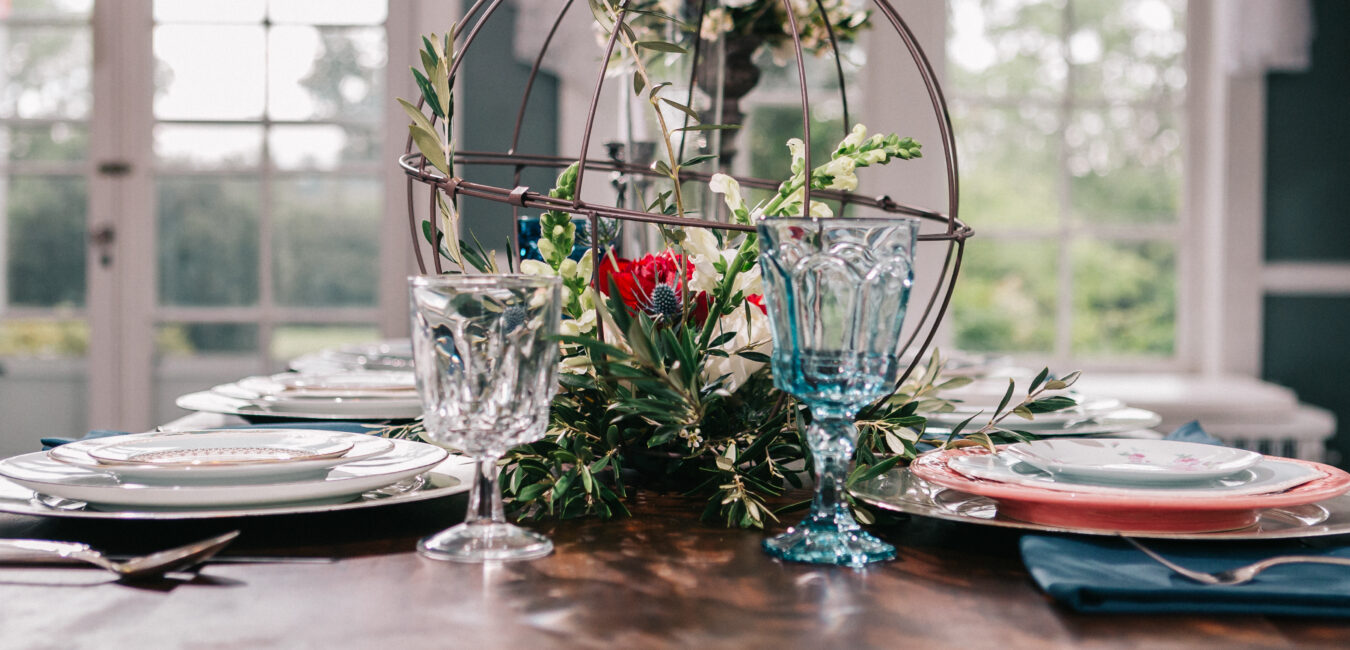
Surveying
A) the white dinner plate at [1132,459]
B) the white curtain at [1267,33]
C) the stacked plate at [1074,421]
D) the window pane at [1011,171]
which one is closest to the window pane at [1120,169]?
the window pane at [1011,171]

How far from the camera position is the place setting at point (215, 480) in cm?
57

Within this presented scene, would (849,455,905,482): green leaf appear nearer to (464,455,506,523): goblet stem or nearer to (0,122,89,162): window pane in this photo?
(464,455,506,523): goblet stem

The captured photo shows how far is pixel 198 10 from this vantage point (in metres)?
3.25

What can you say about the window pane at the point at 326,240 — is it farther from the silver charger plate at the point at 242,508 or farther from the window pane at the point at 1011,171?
the window pane at the point at 1011,171

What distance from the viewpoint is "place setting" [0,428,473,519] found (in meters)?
0.57

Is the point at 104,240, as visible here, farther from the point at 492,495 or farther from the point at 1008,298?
the point at 1008,298

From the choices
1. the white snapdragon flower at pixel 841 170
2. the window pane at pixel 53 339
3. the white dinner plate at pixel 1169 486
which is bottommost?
Answer: the window pane at pixel 53 339

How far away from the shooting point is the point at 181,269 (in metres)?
3.31

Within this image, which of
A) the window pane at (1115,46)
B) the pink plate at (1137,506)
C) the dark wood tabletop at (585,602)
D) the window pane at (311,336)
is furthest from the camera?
the window pane at (1115,46)

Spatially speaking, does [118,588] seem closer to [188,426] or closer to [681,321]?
[681,321]

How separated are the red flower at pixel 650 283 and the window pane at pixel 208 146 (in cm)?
289

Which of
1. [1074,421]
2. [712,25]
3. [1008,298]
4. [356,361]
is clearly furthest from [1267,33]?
[1008,298]

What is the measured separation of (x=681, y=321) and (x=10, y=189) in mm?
3298

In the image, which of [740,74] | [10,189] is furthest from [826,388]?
[10,189]
